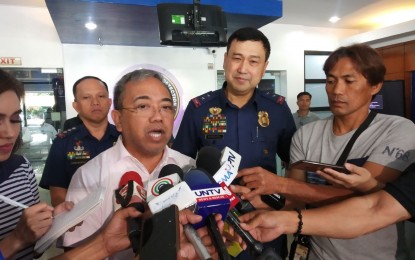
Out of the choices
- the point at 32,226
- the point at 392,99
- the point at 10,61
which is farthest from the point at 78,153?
the point at 392,99

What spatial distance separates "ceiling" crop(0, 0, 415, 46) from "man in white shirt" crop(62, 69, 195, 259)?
220 centimetres

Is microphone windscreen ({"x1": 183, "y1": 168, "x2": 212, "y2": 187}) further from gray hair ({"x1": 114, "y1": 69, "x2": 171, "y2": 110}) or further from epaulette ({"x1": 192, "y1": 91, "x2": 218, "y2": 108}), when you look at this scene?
epaulette ({"x1": 192, "y1": 91, "x2": 218, "y2": 108})

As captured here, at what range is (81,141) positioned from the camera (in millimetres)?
2484

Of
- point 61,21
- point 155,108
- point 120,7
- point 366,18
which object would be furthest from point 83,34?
point 366,18

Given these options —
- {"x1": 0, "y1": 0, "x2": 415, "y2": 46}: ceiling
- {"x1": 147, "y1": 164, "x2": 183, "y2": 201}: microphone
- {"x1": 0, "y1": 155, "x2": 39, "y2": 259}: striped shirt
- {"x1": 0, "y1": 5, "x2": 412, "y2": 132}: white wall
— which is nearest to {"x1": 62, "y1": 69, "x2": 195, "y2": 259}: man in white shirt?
{"x1": 0, "y1": 155, "x2": 39, "y2": 259}: striped shirt

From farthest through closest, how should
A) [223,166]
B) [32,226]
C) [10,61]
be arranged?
[10,61] → [223,166] → [32,226]

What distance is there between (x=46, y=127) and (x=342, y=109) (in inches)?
183

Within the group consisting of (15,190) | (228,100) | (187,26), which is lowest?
(15,190)

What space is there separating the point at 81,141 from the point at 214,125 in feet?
3.91

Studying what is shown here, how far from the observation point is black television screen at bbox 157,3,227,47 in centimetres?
235

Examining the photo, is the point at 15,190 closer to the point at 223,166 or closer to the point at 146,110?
the point at 146,110

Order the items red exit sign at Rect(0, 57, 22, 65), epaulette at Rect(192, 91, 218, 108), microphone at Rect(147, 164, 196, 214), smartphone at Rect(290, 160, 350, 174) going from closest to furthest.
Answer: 1. microphone at Rect(147, 164, 196, 214)
2. smartphone at Rect(290, 160, 350, 174)
3. epaulette at Rect(192, 91, 218, 108)
4. red exit sign at Rect(0, 57, 22, 65)

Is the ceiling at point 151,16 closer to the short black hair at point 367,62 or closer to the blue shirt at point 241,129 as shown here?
the blue shirt at point 241,129

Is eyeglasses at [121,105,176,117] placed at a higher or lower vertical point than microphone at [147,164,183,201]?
higher
